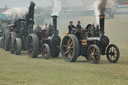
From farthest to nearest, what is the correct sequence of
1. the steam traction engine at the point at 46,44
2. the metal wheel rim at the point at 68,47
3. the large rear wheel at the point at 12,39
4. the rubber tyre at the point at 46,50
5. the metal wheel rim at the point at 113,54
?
the large rear wheel at the point at 12,39 → the steam traction engine at the point at 46,44 → the rubber tyre at the point at 46,50 → the metal wheel rim at the point at 68,47 → the metal wheel rim at the point at 113,54

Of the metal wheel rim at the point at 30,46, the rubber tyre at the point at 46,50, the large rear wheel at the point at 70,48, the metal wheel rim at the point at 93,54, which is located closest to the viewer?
the metal wheel rim at the point at 93,54

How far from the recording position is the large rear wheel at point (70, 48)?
545 inches

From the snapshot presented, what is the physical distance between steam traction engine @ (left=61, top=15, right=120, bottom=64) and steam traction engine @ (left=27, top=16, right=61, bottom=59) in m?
1.50

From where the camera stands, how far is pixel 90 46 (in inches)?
532

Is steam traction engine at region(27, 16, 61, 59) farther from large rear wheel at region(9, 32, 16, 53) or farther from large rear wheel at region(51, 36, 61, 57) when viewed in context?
large rear wheel at region(9, 32, 16, 53)

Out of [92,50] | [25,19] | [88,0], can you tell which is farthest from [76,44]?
[88,0]

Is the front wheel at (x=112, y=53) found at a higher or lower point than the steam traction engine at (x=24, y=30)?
lower

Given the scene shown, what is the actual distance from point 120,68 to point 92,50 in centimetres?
221

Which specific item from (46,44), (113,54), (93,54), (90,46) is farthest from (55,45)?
(113,54)

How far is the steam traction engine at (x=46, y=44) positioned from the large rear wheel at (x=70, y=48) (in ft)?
3.77

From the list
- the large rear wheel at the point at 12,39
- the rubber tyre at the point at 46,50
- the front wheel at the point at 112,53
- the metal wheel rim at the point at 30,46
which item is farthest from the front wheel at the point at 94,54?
the large rear wheel at the point at 12,39

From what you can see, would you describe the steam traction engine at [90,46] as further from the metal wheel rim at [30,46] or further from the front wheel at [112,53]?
the metal wheel rim at [30,46]

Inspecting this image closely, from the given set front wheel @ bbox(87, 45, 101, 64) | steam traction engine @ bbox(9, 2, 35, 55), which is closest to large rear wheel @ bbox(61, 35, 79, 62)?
front wheel @ bbox(87, 45, 101, 64)

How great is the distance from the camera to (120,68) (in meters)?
11.6
